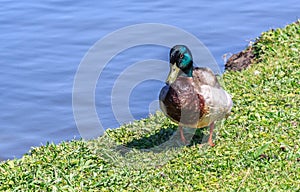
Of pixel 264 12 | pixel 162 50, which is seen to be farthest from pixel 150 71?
pixel 264 12

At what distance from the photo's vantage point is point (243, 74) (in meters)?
8.58

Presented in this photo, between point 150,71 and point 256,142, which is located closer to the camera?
point 256,142

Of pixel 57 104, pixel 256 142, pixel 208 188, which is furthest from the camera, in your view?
pixel 57 104

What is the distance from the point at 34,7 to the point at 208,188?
843cm

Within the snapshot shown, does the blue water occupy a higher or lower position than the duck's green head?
higher

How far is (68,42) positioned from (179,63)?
535 cm

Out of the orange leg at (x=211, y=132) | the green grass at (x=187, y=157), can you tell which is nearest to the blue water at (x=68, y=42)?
the green grass at (x=187, y=157)

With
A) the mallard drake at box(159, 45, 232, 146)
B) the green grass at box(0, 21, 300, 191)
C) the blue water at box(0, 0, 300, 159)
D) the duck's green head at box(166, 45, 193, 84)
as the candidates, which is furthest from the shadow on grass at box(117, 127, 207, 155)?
the blue water at box(0, 0, 300, 159)

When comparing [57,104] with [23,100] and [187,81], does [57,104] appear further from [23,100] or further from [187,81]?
[187,81]

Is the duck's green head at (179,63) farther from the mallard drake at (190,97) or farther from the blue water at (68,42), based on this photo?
the blue water at (68,42)

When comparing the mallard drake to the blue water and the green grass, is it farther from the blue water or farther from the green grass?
the blue water

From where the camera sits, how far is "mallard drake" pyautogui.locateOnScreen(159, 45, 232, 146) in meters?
6.60

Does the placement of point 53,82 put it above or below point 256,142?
above

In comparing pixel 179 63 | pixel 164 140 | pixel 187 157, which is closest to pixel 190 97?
pixel 179 63
